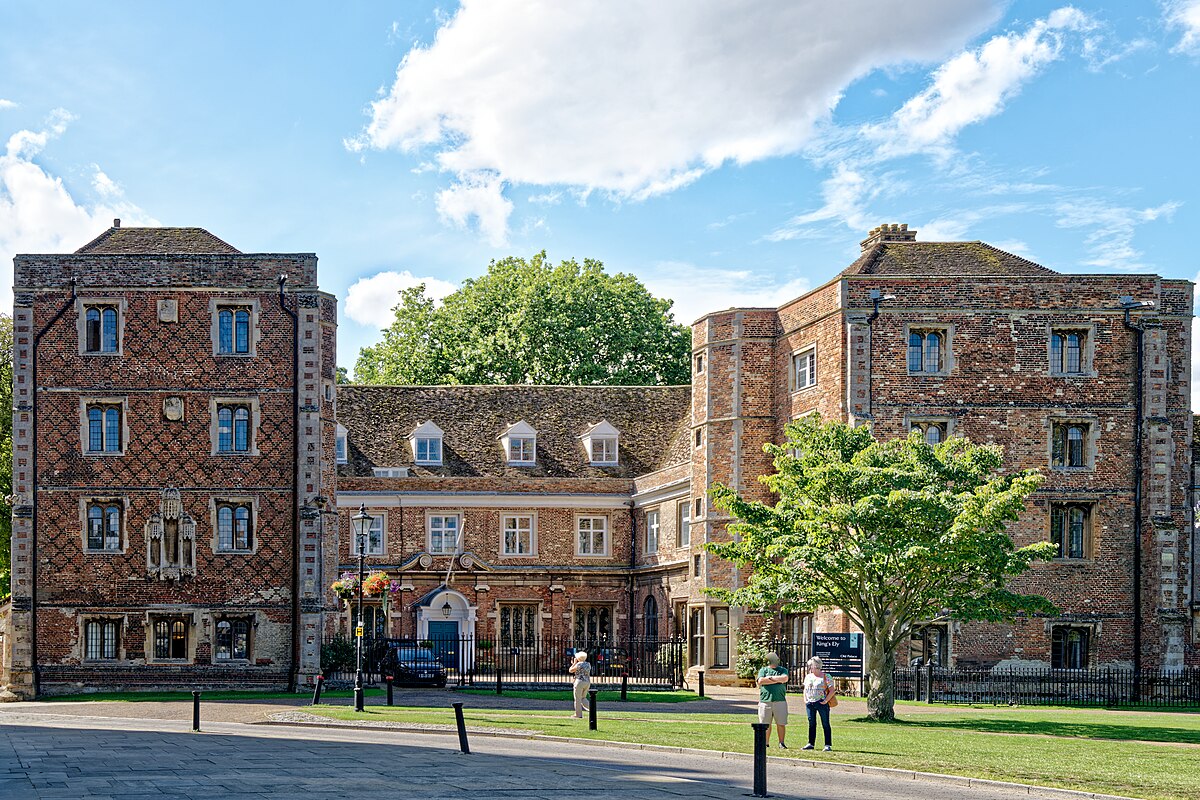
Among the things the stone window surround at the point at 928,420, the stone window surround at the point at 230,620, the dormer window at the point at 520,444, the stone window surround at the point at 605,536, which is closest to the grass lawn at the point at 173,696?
the stone window surround at the point at 230,620

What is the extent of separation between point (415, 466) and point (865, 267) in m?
21.1

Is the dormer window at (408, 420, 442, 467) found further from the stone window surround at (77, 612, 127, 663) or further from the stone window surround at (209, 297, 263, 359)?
the stone window surround at (77, 612, 127, 663)

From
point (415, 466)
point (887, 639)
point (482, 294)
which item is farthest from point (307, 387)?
point (482, 294)

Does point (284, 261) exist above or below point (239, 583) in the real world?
above

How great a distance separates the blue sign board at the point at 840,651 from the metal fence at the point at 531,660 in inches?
231

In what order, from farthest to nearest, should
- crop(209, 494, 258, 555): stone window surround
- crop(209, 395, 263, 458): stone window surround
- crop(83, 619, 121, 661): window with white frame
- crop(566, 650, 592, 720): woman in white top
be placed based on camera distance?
1. crop(209, 395, 263, 458): stone window surround
2. crop(209, 494, 258, 555): stone window surround
3. crop(83, 619, 121, 661): window with white frame
4. crop(566, 650, 592, 720): woman in white top

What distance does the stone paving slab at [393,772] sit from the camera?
61.2 ft

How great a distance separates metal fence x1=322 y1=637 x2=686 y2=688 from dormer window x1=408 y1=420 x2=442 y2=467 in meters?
7.29

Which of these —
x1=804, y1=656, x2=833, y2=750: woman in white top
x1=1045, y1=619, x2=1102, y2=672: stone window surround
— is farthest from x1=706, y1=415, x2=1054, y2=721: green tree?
x1=1045, y1=619, x2=1102, y2=672: stone window surround

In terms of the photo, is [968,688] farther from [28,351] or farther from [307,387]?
[28,351]

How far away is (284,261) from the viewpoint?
146 ft

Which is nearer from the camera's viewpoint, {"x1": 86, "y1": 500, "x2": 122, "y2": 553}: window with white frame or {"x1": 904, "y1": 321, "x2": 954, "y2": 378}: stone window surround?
{"x1": 904, "y1": 321, "x2": 954, "y2": 378}: stone window surround

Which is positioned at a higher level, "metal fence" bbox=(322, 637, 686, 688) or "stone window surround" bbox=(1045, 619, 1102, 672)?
"stone window surround" bbox=(1045, 619, 1102, 672)

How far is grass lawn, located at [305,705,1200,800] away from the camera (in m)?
21.5
